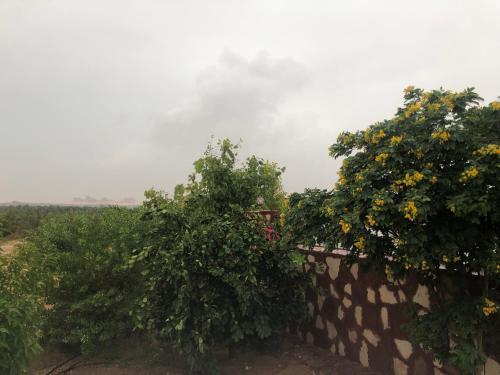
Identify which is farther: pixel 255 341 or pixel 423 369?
pixel 255 341

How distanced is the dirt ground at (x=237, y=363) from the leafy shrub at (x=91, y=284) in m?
0.28

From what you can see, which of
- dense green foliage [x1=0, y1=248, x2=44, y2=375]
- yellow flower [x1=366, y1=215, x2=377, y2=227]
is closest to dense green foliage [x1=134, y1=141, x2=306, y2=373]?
dense green foliage [x1=0, y1=248, x2=44, y2=375]

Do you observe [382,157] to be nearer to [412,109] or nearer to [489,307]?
Result: [412,109]

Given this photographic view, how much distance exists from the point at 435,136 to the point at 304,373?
3.23 meters

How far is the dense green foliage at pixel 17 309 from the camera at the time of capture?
366 cm

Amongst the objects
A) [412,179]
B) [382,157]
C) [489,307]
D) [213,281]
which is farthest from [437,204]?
[213,281]

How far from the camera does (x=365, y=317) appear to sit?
200 inches

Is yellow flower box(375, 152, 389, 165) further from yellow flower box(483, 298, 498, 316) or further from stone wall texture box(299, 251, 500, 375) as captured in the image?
stone wall texture box(299, 251, 500, 375)

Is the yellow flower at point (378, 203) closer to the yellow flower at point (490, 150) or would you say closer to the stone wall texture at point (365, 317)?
the yellow flower at point (490, 150)

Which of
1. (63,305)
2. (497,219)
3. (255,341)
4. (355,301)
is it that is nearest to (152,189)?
(63,305)

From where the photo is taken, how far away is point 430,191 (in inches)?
126

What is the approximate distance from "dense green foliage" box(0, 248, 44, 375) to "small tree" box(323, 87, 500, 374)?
2.82 meters

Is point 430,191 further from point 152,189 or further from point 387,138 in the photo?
point 152,189

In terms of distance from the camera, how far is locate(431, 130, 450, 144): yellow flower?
3.13 meters
